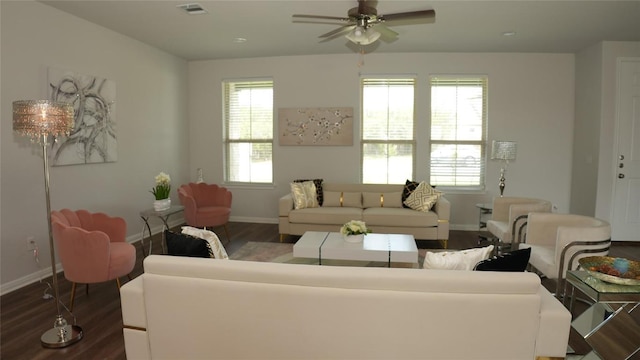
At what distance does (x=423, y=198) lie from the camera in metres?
5.51

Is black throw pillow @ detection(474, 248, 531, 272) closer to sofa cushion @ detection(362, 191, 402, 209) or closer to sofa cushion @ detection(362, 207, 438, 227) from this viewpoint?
sofa cushion @ detection(362, 207, 438, 227)

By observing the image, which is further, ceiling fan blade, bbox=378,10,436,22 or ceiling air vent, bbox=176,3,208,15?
ceiling air vent, bbox=176,3,208,15

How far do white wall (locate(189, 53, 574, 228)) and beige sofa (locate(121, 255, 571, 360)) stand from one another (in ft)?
15.1

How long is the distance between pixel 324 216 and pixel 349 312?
11.5ft

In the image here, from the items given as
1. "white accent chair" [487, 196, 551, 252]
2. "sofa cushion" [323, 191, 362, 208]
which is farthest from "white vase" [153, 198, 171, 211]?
"white accent chair" [487, 196, 551, 252]

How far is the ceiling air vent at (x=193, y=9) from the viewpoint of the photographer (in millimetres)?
4141

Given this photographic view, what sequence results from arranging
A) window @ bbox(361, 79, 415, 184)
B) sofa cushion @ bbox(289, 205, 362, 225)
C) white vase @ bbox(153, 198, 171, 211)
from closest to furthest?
white vase @ bbox(153, 198, 171, 211) < sofa cushion @ bbox(289, 205, 362, 225) < window @ bbox(361, 79, 415, 184)

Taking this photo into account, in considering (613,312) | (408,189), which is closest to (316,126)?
(408,189)

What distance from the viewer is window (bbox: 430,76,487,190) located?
6.29m

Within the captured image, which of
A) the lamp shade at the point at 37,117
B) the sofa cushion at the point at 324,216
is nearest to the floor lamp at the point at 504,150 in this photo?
the sofa cushion at the point at 324,216

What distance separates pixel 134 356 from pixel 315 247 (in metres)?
2.01

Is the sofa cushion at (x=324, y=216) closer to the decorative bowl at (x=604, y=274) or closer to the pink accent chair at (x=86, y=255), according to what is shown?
the pink accent chair at (x=86, y=255)

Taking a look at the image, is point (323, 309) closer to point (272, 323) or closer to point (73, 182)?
point (272, 323)

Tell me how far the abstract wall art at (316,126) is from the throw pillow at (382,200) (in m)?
1.08
